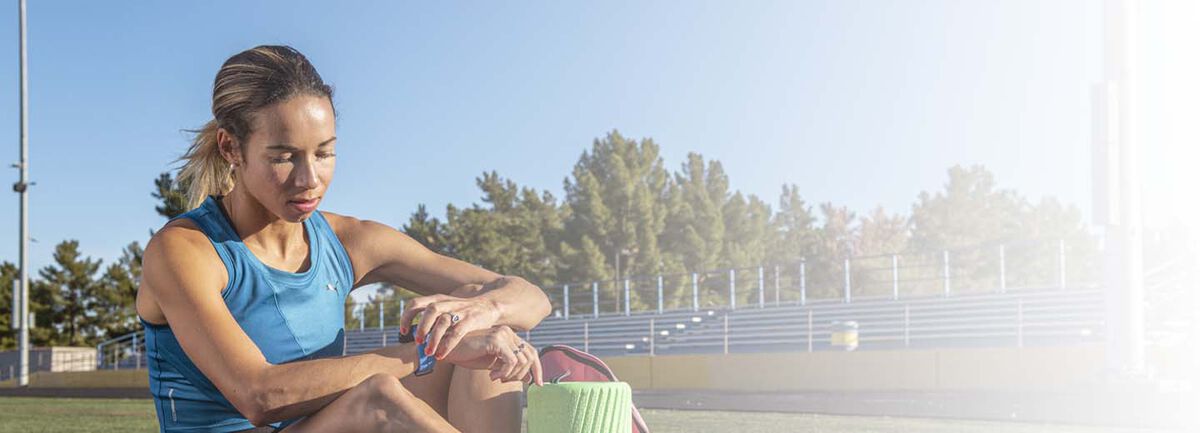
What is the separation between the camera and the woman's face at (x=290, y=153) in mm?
2332

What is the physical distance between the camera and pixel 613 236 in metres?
46.4

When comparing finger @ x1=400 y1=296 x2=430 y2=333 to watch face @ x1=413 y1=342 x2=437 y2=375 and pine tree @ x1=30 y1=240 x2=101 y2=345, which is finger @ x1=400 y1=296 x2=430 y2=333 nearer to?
watch face @ x1=413 y1=342 x2=437 y2=375

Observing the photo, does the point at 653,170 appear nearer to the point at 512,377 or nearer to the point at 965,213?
the point at 965,213

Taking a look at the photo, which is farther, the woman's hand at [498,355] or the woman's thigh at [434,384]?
the woman's thigh at [434,384]

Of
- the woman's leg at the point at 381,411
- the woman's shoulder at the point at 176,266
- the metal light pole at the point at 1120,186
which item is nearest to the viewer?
the woman's leg at the point at 381,411

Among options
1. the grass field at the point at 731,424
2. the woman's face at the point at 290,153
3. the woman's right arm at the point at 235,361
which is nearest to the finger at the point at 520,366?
the woman's right arm at the point at 235,361

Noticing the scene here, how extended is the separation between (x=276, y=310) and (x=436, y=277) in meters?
Result: 0.59

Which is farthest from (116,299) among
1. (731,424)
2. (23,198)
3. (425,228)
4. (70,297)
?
(731,424)

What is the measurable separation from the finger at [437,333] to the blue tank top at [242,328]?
322 mm

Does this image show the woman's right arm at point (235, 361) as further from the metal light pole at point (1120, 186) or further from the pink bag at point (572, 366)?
the metal light pole at point (1120, 186)

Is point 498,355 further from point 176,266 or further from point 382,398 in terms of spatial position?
point 176,266

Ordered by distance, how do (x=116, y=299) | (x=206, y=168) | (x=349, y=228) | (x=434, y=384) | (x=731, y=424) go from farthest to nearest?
(x=116, y=299)
(x=731, y=424)
(x=349, y=228)
(x=434, y=384)
(x=206, y=168)

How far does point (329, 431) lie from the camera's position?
2223mm

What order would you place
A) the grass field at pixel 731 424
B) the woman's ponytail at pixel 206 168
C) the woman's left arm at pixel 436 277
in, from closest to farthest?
the woman's ponytail at pixel 206 168 → the woman's left arm at pixel 436 277 → the grass field at pixel 731 424
